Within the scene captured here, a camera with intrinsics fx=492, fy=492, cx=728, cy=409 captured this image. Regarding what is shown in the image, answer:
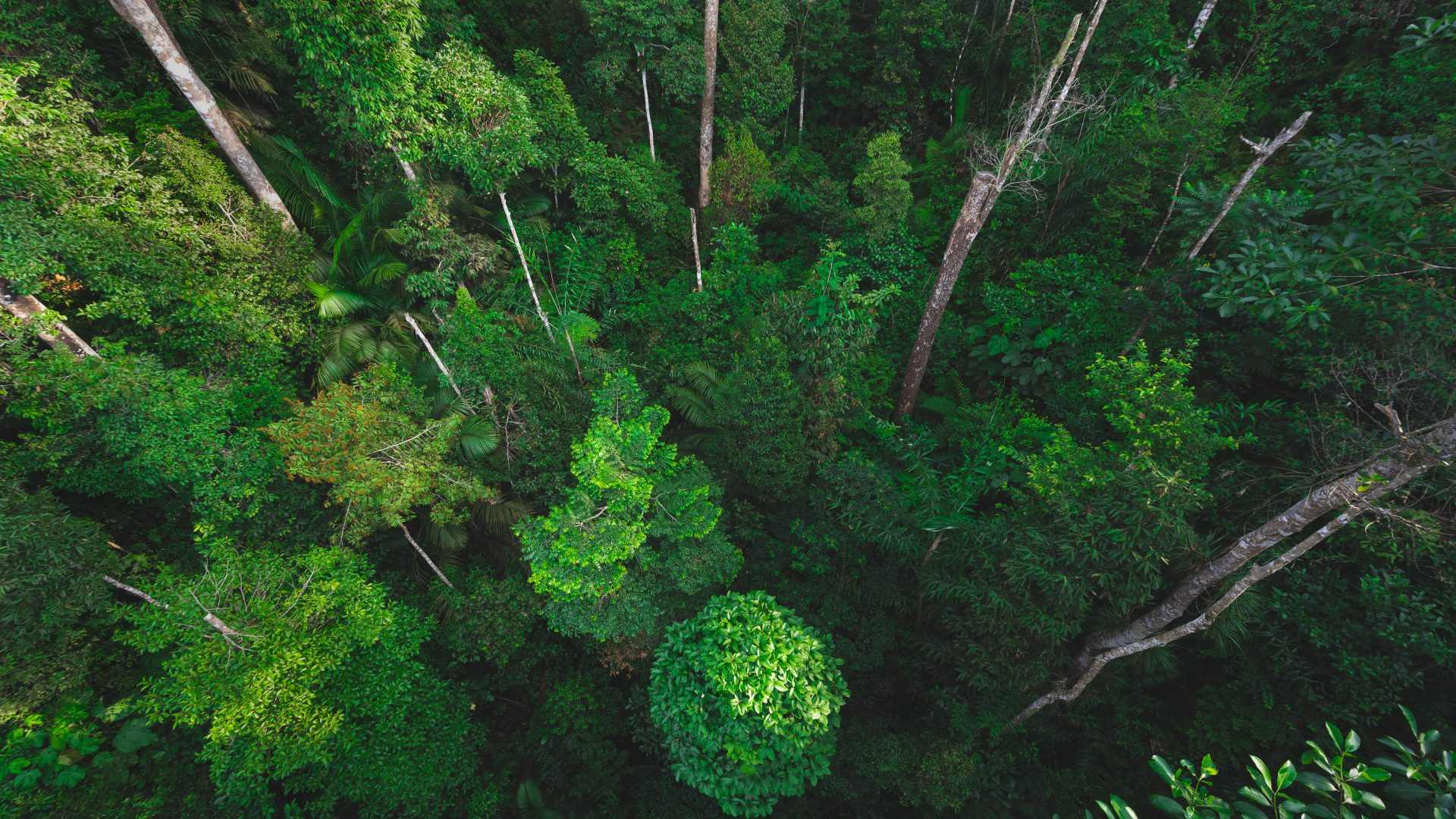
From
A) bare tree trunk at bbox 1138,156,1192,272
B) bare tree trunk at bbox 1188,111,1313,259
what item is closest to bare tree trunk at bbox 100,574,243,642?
bare tree trunk at bbox 1188,111,1313,259

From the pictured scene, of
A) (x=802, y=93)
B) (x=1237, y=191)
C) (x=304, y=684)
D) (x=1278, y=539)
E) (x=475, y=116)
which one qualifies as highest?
(x=475, y=116)

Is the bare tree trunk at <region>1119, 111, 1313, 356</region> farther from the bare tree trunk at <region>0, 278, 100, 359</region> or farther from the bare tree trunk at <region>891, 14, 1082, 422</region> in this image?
the bare tree trunk at <region>0, 278, 100, 359</region>

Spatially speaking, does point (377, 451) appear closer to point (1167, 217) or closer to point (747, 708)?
point (747, 708)

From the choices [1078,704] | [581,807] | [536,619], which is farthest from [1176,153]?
[581,807]

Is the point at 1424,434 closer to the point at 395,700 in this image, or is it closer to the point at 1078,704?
the point at 1078,704

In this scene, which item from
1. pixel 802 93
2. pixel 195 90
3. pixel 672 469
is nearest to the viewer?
pixel 672 469

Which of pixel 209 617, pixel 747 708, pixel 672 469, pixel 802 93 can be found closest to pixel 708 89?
pixel 802 93
